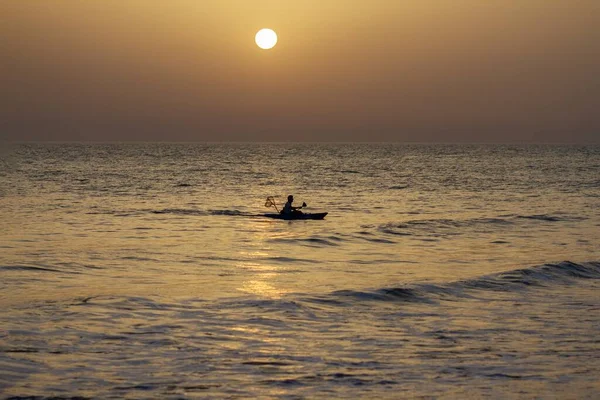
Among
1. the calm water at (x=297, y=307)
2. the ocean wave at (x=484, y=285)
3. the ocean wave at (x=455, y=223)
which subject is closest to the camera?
the calm water at (x=297, y=307)

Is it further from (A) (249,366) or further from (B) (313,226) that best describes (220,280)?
(B) (313,226)

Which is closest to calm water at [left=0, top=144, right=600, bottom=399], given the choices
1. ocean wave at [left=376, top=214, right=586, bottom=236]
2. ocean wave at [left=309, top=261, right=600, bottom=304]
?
ocean wave at [left=309, top=261, right=600, bottom=304]

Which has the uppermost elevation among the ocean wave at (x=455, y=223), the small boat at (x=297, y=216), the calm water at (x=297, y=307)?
the small boat at (x=297, y=216)

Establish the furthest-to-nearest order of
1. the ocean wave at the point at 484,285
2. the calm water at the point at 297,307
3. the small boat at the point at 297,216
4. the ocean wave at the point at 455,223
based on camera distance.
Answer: the small boat at the point at 297,216, the ocean wave at the point at 455,223, the ocean wave at the point at 484,285, the calm water at the point at 297,307

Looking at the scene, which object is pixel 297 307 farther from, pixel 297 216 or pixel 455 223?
pixel 455 223

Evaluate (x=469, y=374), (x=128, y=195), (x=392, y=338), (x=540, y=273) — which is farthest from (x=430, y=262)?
(x=128, y=195)

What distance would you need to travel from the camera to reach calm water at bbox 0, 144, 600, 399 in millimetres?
12180

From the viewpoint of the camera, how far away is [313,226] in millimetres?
35469

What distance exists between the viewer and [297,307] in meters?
17.3

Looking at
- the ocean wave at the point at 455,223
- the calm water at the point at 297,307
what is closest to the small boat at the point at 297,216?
the calm water at the point at 297,307

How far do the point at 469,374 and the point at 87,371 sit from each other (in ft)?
18.5

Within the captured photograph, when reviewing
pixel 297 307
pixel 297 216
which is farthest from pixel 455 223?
pixel 297 307

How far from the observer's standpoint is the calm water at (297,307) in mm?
12180

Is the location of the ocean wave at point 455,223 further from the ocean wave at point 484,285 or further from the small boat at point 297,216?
the ocean wave at point 484,285
